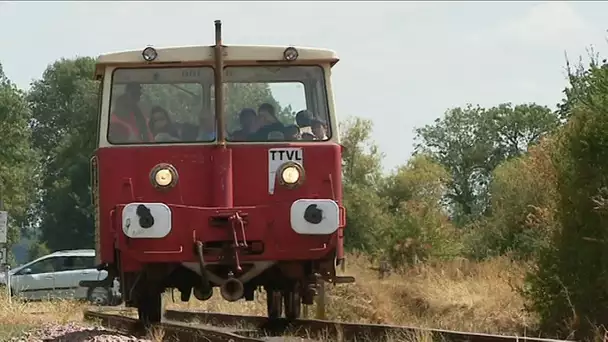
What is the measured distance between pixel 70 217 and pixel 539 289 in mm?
52985

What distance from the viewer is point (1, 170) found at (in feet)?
166

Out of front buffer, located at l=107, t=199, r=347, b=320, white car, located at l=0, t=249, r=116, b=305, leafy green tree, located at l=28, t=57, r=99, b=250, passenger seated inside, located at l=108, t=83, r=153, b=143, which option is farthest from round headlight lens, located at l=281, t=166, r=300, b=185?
leafy green tree, located at l=28, t=57, r=99, b=250

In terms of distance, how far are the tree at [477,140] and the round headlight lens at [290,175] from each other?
238 feet

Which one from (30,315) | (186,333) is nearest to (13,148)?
(30,315)

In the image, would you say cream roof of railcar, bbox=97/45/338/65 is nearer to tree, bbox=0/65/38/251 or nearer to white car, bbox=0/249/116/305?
white car, bbox=0/249/116/305

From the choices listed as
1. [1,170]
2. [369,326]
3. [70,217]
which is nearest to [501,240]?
[369,326]

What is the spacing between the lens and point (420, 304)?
19812 millimetres

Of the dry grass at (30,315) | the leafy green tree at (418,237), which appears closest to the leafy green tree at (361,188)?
the leafy green tree at (418,237)

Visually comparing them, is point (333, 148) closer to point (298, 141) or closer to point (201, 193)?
point (298, 141)

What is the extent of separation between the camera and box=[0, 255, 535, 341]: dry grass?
51.3 feet

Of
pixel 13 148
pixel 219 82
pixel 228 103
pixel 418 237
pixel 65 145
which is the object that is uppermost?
pixel 65 145

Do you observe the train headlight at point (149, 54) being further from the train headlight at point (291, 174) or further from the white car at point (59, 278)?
the white car at point (59, 278)

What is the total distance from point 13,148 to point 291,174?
42.5m

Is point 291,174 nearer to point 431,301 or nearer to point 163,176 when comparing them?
point 163,176
